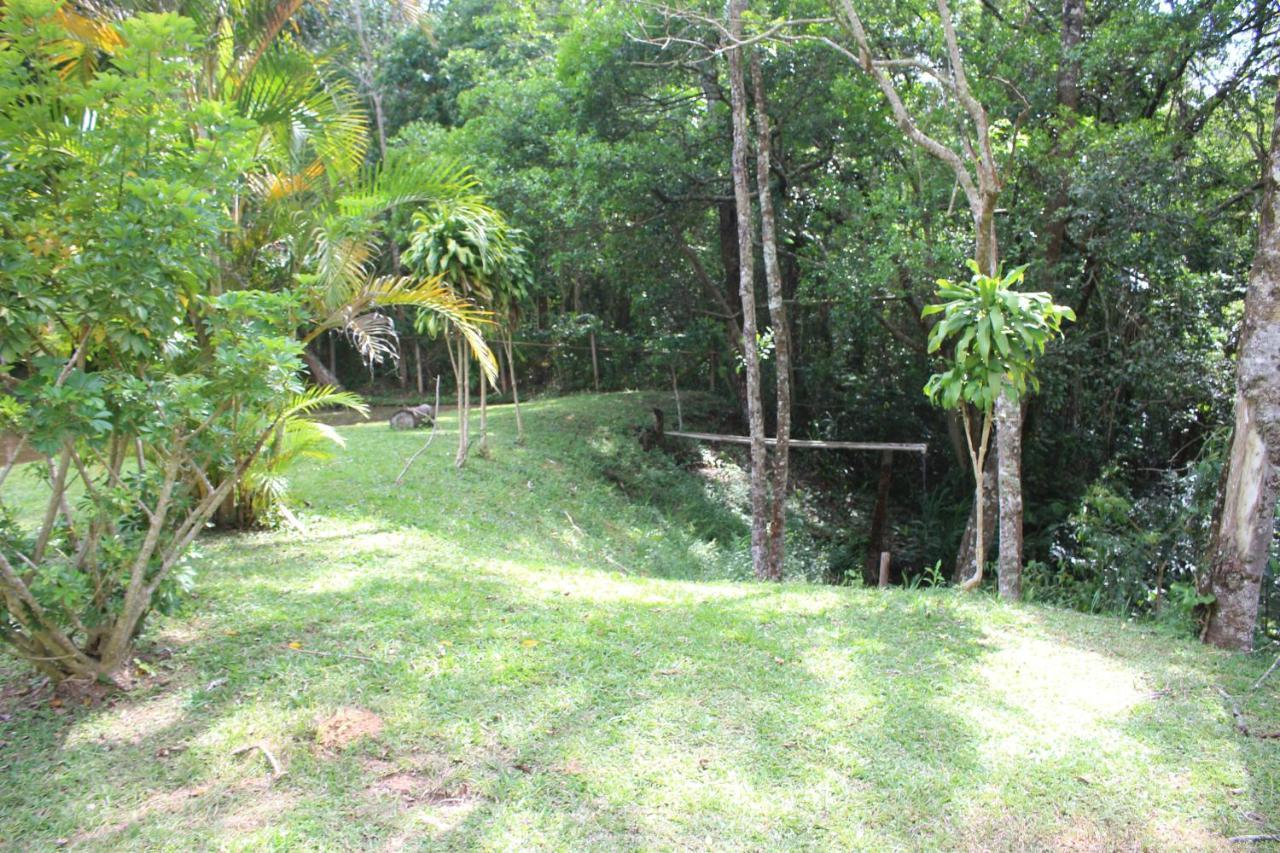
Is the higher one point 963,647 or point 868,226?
point 868,226

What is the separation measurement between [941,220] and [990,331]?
17.0 ft

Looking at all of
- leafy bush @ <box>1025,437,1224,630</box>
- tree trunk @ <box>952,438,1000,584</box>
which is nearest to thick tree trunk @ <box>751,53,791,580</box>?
tree trunk @ <box>952,438,1000,584</box>

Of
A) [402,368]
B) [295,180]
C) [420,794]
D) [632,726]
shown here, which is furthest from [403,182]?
[402,368]

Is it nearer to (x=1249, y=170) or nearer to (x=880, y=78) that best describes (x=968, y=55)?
(x=1249, y=170)

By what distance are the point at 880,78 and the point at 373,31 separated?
63.3 feet

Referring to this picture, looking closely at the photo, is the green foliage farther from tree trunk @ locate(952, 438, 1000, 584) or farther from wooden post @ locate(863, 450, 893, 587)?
wooden post @ locate(863, 450, 893, 587)

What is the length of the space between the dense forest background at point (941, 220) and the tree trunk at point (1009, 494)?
3.33ft

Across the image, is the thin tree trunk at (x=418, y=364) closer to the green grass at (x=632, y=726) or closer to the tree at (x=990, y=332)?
the green grass at (x=632, y=726)

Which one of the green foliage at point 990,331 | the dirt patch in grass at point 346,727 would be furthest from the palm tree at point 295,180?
the green foliage at point 990,331

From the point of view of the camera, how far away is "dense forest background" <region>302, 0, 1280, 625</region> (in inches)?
324

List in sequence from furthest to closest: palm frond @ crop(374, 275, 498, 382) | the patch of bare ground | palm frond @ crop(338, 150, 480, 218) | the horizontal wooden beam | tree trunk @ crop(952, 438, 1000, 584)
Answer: the horizontal wooden beam, tree trunk @ crop(952, 438, 1000, 584), palm frond @ crop(374, 275, 498, 382), palm frond @ crop(338, 150, 480, 218), the patch of bare ground

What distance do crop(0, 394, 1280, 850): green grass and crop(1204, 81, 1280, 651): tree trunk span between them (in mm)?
396

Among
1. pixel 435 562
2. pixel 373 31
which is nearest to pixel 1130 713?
pixel 435 562

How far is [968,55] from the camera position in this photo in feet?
32.7
